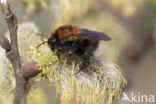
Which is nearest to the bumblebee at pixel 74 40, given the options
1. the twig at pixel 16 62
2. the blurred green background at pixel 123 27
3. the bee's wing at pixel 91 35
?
the bee's wing at pixel 91 35

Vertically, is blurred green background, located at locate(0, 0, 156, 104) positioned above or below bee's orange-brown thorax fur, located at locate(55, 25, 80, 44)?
below

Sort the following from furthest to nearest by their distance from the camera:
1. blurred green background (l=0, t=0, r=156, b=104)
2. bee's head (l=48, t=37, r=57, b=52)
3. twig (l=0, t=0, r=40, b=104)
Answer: blurred green background (l=0, t=0, r=156, b=104)
bee's head (l=48, t=37, r=57, b=52)
twig (l=0, t=0, r=40, b=104)

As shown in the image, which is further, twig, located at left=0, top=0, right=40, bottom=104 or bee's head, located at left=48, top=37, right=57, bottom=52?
bee's head, located at left=48, top=37, right=57, bottom=52

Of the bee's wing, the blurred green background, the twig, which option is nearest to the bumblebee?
the bee's wing

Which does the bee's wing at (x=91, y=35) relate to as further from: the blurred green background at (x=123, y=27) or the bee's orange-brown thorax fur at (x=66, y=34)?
the blurred green background at (x=123, y=27)

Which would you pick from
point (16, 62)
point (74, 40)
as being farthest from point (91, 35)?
point (16, 62)

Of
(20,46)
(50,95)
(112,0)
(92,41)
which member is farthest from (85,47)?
(112,0)

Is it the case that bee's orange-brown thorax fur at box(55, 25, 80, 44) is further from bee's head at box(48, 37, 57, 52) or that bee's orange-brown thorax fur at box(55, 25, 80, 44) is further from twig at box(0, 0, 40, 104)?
twig at box(0, 0, 40, 104)

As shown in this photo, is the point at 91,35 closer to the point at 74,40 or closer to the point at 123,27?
the point at 74,40
